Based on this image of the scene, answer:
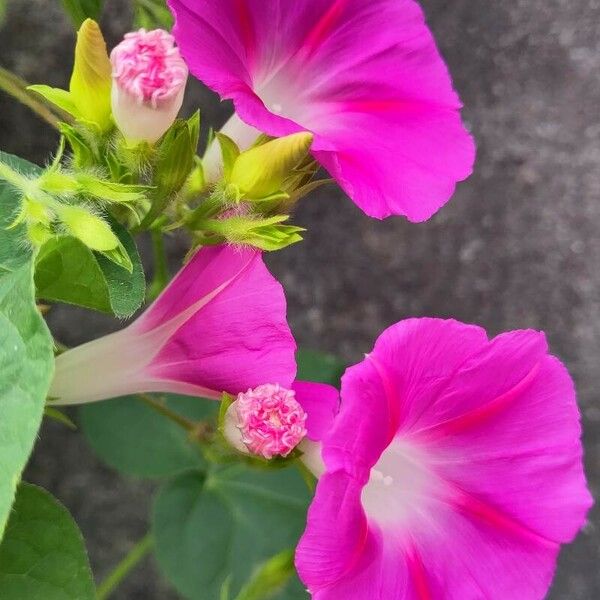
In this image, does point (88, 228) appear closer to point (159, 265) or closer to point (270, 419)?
point (270, 419)

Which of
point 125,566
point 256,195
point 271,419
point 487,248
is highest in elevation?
point 256,195

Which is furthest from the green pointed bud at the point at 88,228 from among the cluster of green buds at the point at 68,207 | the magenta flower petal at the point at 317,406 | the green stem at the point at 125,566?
the green stem at the point at 125,566

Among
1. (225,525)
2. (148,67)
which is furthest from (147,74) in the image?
(225,525)

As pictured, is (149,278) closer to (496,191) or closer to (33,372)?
(496,191)

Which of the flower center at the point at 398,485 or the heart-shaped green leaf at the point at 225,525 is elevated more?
the flower center at the point at 398,485

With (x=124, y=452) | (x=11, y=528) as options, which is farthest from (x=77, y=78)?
(x=124, y=452)

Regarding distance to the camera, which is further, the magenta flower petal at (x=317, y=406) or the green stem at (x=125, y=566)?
the green stem at (x=125, y=566)

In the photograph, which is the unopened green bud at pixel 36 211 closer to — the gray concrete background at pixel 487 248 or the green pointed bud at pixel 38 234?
the green pointed bud at pixel 38 234
